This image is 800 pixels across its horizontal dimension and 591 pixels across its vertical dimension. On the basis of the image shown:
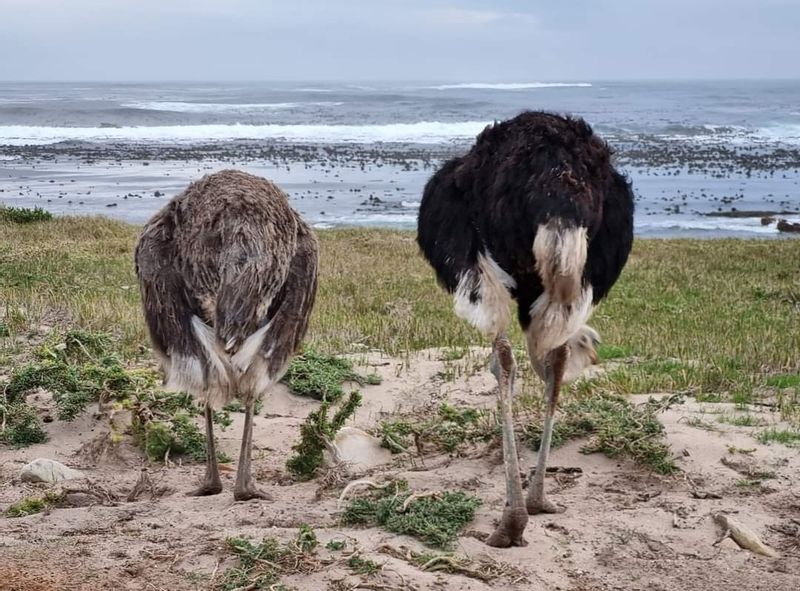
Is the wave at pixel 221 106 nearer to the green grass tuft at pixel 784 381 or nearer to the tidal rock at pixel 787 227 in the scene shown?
the tidal rock at pixel 787 227

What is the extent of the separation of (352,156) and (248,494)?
35695 millimetres

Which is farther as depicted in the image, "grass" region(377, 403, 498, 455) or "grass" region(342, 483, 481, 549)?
"grass" region(377, 403, 498, 455)

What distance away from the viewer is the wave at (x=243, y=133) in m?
47.2

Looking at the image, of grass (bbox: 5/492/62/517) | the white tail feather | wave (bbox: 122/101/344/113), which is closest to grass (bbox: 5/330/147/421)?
grass (bbox: 5/492/62/517)

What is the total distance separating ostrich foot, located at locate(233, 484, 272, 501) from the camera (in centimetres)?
486

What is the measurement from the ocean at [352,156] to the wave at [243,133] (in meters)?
0.10

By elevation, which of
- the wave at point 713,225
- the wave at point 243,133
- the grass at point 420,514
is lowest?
the wave at point 713,225

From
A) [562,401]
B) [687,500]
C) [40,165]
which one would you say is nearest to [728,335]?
[562,401]

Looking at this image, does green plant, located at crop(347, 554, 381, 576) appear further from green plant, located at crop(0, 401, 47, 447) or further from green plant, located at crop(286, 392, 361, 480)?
green plant, located at crop(0, 401, 47, 447)

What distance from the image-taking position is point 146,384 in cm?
621

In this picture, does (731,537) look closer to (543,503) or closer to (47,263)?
(543,503)

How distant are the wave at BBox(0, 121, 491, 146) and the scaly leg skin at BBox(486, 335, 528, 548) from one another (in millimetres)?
41533

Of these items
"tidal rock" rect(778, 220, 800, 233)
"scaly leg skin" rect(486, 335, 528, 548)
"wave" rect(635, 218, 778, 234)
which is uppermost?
"scaly leg skin" rect(486, 335, 528, 548)

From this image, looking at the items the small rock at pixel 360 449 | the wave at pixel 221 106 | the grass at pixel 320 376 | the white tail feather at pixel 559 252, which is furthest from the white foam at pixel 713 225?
the wave at pixel 221 106
